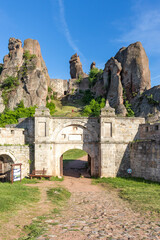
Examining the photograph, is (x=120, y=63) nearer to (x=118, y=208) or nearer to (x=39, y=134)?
(x=39, y=134)

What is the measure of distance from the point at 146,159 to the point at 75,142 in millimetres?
6224

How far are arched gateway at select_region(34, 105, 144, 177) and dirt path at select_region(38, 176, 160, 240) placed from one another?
17.0 ft

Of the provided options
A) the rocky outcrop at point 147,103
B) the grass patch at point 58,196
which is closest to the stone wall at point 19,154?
the grass patch at point 58,196

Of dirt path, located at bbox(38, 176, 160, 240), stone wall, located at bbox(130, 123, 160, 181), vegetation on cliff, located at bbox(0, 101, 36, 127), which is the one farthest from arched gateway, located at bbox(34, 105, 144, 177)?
vegetation on cliff, located at bbox(0, 101, 36, 127)

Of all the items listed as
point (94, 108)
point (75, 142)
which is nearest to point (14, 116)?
point (94, 108)

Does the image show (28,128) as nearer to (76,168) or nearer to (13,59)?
(76,168)

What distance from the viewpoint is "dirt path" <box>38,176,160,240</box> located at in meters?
5.73

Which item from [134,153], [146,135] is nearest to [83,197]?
[134,153]

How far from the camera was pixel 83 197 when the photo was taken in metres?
11.1

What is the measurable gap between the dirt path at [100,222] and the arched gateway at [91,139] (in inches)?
204

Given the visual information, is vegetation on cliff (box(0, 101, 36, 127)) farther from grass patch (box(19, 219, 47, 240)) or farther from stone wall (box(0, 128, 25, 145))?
grass patch (box(19, 219, 47, 240))

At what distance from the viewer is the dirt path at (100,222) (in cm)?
573

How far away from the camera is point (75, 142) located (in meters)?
16.5

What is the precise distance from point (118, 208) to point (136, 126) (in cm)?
926
